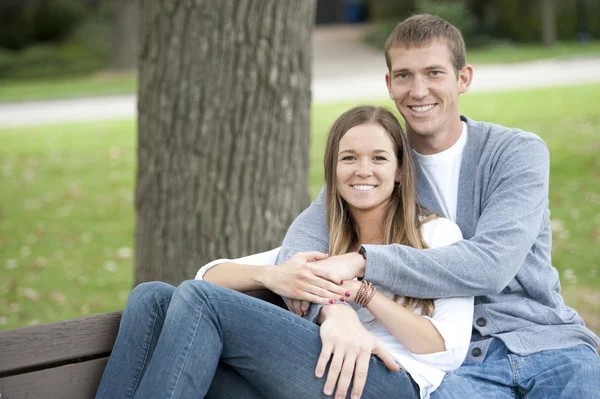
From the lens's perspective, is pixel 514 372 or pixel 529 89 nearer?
pixel 514 372

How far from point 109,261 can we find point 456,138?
4.52 m

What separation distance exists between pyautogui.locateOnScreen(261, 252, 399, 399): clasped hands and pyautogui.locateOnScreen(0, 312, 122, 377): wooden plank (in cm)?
54

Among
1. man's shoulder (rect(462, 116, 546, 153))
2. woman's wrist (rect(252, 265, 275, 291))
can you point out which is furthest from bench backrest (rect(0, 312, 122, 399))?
man's shoulder (rect(462, 116, 546, 153))

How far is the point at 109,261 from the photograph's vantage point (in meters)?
7.04

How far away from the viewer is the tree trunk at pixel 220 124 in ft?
14.0

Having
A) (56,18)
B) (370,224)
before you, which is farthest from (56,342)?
(56,18)

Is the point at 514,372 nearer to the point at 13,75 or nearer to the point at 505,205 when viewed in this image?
the point at 505,205

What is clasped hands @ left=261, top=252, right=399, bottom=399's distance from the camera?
2.52m

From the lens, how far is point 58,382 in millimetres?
2664

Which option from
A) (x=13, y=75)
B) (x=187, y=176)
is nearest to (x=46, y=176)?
(x=187, y=176)

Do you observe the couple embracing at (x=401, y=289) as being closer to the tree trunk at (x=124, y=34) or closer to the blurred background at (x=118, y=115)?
the blurred background at (x=118, y=115)

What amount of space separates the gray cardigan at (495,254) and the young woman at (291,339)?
9 centimetres

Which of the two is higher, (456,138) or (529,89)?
(456,138)

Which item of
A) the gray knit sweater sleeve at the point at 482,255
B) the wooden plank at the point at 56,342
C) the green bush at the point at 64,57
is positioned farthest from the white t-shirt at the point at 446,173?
the green bush at the point at 64,57
